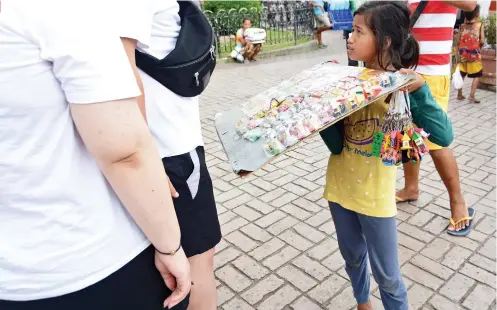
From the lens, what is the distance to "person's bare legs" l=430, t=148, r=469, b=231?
2936 millimetres

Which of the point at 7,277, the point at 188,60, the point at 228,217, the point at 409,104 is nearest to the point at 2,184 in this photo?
the point at 7,277

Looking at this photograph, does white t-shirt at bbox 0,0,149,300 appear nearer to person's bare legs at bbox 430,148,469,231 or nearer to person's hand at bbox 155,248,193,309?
person's hand at bbox 155,248,193,309

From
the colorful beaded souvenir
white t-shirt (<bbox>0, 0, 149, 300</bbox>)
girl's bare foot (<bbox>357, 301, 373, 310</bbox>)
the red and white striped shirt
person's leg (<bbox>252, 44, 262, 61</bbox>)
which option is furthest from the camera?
person's leg (<bbox>252, 44, 262, 61</bbox>)

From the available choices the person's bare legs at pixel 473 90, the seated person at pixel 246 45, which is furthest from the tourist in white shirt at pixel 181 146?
the seated person at pixel 246 45

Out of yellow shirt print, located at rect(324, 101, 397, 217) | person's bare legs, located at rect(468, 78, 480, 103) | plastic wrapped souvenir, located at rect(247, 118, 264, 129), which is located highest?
plastic wrapped souvenir, located at rect(247, 118, 264, 129)

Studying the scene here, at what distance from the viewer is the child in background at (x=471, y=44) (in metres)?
5.77

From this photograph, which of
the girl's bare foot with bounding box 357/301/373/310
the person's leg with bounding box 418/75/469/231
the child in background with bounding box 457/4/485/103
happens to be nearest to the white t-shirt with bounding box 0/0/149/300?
the girl's bare foot with bounding box 357/301/373/310

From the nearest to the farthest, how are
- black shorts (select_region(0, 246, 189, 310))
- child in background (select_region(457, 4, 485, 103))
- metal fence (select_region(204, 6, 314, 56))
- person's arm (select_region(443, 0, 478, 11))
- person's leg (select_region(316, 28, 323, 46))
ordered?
1. black shorts (select_region(0, 246, 189, 310))
2. person's arm (select_region(443, 0, 478, 11))
3. child in background (select_region(457, 4, 485, 103))
4. metal fence (select_region(204, 6, 314, 56))
5. person's leg (select_region(316, 28, 323, 46))

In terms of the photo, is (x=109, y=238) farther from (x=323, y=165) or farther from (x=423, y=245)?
(x=323, y=165)

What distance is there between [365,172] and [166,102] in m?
0.94

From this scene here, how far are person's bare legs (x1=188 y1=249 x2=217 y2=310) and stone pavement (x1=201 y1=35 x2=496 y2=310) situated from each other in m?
0.85

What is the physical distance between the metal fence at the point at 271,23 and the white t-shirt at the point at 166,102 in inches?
373

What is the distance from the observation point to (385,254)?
1809 millimetres

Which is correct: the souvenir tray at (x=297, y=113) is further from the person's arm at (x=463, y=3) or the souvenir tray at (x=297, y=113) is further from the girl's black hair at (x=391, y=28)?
the person's arm at (x=463, y=3)
